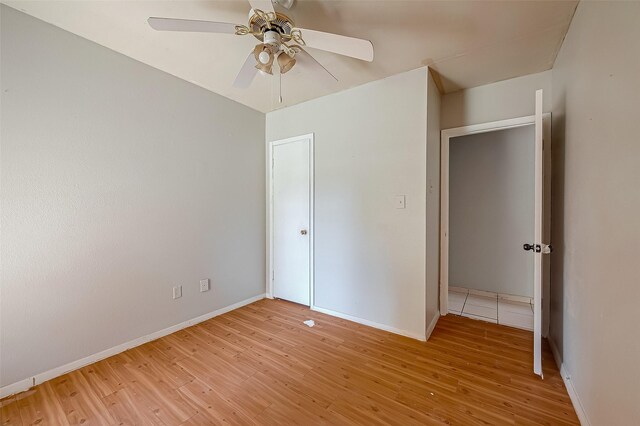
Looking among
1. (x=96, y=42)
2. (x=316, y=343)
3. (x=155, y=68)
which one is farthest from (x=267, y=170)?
(x=316, y=343)

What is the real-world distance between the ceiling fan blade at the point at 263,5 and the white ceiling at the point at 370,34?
1.27ft

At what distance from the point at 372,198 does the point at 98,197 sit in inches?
92.9

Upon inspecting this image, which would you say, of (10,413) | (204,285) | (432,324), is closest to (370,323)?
(432,324)

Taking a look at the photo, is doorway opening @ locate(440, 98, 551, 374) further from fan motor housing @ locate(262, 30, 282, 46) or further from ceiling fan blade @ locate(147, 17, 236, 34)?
ceiling fan blade @ locate(147, 17, 236, 34)

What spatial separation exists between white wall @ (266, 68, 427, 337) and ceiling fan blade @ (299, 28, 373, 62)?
1.04 meters

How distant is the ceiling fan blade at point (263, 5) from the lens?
1236 millimetres

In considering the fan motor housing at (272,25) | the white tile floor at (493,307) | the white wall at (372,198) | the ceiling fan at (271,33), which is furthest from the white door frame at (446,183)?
the fan motor housing at (272,25)

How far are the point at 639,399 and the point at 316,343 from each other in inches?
74.2

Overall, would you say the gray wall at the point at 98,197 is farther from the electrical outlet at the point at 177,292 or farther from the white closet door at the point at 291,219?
the white closet door at the point at 291,219

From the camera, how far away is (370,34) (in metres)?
1.83

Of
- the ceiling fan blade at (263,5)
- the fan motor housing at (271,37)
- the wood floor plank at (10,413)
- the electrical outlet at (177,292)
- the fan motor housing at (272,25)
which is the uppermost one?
the fan motor housing at (272,25)

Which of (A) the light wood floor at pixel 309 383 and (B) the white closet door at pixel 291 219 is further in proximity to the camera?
(B) the white closet door at pixel 291 219

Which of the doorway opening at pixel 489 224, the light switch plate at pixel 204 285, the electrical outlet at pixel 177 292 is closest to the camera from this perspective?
the electrical outlet at pixel 177 292

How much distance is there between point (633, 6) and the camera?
96 centimetres
